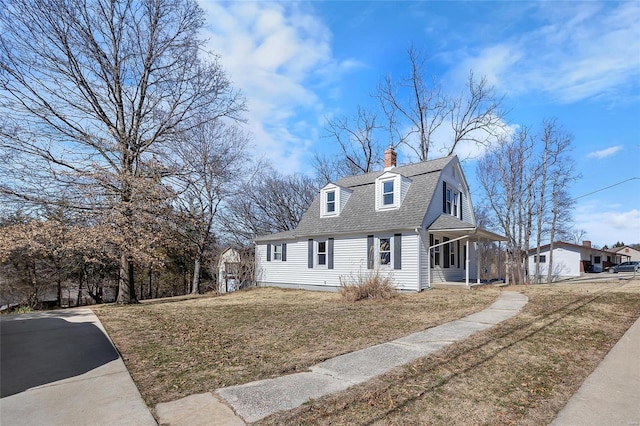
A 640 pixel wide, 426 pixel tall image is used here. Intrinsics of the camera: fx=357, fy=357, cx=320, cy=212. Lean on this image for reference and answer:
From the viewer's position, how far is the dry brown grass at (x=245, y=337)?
4.36m

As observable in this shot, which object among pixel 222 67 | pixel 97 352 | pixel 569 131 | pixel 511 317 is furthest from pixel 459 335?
pixel 569 131

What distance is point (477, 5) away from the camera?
10.9 meters

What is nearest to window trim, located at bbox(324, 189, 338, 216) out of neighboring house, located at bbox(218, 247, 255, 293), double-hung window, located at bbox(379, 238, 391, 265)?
double-hung window, located at bbox(379, 238, 391, 265)

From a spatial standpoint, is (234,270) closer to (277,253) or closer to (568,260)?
(277,253)

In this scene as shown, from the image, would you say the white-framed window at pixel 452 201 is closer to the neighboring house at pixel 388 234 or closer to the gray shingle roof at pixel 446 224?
the neighboring house at pixel 388 234

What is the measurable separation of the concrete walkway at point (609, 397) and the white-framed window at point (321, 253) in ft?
44.1

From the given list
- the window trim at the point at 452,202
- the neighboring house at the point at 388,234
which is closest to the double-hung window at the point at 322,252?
the neighboring house at the point at 388,234

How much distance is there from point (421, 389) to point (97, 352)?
15.5ft

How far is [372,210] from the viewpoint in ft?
57.2

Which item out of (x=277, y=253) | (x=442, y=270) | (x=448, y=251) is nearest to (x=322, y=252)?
(x=277, y=253)

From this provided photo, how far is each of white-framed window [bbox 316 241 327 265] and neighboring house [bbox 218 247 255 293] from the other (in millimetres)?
5548

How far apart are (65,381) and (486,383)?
4.87 metres

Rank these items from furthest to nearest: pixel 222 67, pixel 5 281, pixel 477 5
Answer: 1. pixel 5 281
2. pixel 222 67
3. pixel 477 5

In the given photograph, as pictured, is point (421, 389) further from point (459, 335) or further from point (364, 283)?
point (364, 283)
